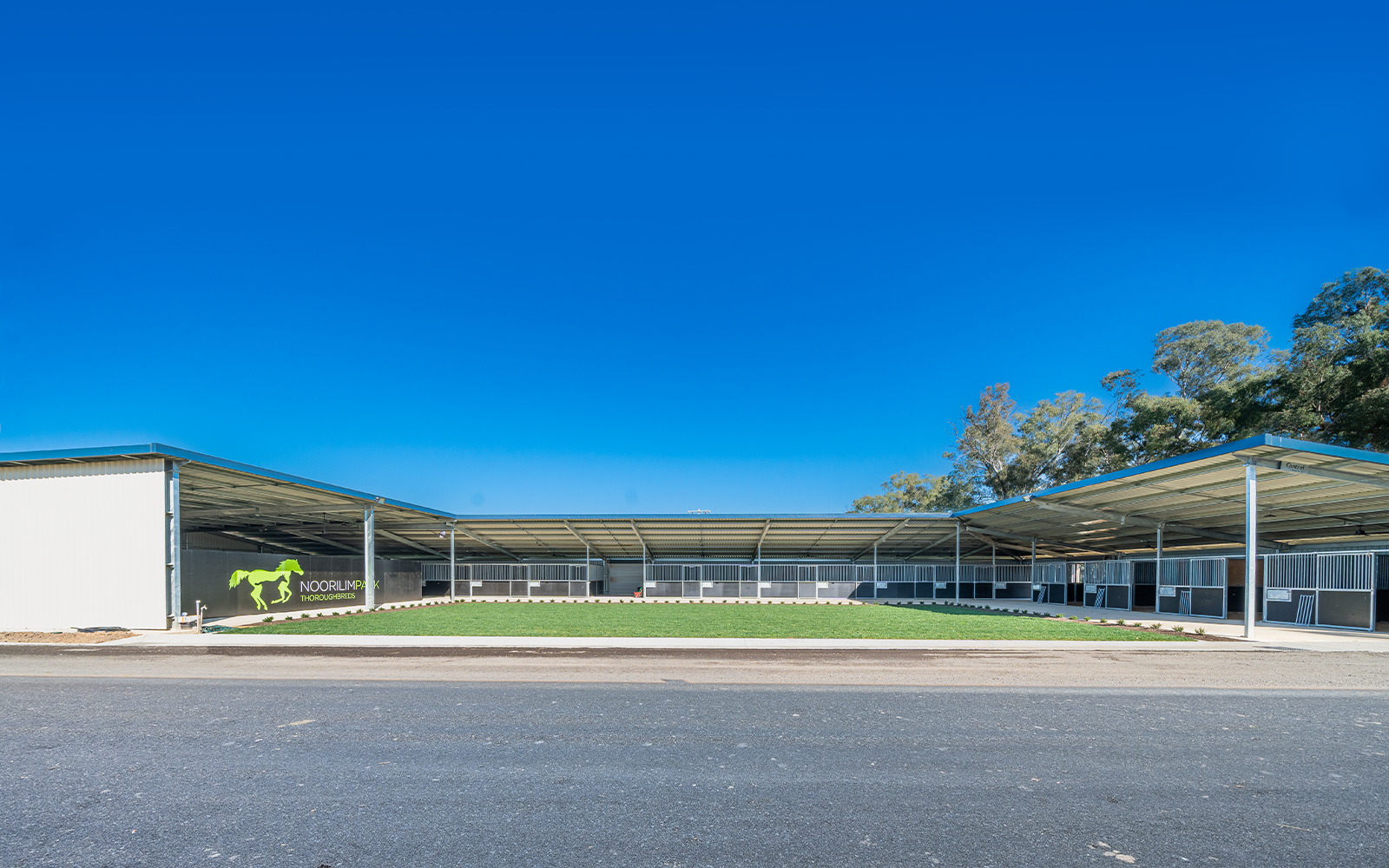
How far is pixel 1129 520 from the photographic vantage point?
2772cm

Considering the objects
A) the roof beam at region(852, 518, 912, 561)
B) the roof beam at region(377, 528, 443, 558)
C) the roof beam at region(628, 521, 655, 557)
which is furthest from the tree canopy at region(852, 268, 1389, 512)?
the roof beam at region(377, 528, 443, 558)

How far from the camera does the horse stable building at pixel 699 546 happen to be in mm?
17812

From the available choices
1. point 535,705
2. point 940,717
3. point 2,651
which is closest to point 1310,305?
point 940,717

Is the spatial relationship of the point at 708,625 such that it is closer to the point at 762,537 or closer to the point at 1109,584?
the point at 762,537

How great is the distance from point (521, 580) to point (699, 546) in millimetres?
10516

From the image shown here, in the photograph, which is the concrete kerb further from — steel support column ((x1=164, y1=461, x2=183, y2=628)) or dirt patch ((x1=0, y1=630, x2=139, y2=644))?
steel support column ((x1=164, y1=461, x2=183, y2=628))

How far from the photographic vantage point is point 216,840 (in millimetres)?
4098

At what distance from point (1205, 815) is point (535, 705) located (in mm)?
6360

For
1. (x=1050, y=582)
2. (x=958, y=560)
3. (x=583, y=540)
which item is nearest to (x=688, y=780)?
(x=958, y=560)

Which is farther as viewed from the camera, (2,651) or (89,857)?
(2,651)

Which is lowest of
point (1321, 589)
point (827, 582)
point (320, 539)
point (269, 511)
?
point (827, 582)

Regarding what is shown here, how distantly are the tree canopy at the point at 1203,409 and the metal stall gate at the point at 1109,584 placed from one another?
32.2 ft

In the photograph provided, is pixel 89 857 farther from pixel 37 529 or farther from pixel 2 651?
pixel 37 529

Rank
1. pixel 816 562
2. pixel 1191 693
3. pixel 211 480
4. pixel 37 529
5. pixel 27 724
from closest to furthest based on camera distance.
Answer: pixel 27 724, pixel 1191 693, pixel 37 529, pixel 211 480, pixel 816 562
